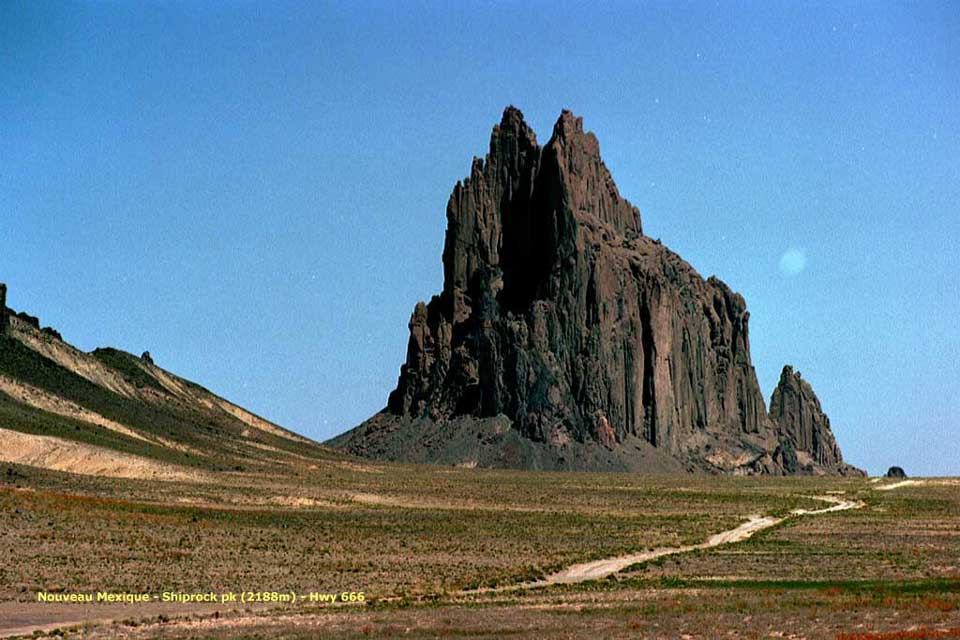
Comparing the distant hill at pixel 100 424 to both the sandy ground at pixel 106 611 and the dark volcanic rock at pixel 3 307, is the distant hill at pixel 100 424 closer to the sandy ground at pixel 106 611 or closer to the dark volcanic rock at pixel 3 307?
the dark volcanic rock at pixel 3 307

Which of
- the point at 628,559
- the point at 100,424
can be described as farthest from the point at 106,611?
the point at 100,424

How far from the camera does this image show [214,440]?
169625mm

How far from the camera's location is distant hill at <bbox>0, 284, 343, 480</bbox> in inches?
4513

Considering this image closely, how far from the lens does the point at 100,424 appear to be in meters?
146

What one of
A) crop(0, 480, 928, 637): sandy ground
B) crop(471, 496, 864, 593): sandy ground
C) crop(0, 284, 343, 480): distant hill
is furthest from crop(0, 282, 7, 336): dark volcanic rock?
crop(0, 480, 928, 637): sandy ground

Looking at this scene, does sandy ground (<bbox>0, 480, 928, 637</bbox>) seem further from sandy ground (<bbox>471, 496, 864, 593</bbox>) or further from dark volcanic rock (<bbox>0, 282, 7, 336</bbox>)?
dark volcanic rock (<bbox>0, 282, 7, 336</bbox>)

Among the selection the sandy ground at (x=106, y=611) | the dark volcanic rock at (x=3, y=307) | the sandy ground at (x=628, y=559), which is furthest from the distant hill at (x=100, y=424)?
the sandy ground at (x=106, y=611)

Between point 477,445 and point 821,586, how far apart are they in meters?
152

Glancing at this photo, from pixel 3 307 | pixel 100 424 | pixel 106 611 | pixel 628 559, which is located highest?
pixel 3 307

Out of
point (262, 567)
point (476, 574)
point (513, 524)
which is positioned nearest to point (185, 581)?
point (262, 567)

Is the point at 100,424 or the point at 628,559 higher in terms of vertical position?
the point at 100,424

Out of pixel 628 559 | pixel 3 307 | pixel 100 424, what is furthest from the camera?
pixel 3 307

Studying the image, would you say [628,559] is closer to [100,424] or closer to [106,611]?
[106,611]

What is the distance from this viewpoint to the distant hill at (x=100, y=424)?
115 m
